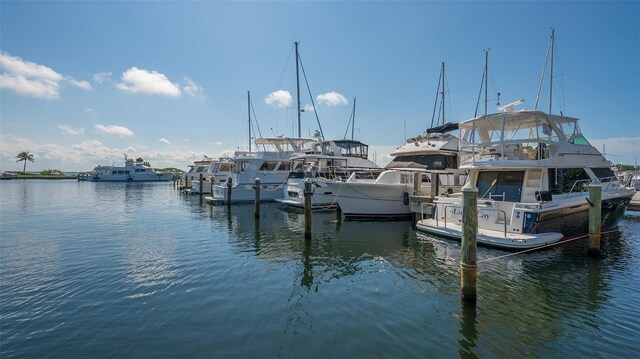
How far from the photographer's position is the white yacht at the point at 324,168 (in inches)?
900

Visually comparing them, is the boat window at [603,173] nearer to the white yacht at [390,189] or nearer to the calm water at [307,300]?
the calm water at [307,300]

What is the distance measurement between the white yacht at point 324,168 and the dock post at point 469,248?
45.7 ft

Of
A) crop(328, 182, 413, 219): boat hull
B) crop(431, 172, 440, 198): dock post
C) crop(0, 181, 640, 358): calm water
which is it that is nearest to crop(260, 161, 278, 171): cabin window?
crop(328, 182, 413, 219): boat hull

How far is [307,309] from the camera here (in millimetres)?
7035

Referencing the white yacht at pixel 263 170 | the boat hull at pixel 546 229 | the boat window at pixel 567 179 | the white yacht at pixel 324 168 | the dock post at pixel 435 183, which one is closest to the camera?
the boat hull at pixel 546 229

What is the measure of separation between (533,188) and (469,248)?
24.7 feet

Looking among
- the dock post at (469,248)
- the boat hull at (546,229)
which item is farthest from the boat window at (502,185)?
the dock post at (469,248)

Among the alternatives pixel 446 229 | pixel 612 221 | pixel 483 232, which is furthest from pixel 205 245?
pixel 612 221

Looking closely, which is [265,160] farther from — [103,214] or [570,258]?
[570,258]

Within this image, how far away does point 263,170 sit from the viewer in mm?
30625

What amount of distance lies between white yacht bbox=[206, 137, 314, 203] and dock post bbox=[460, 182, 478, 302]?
72.5 feet

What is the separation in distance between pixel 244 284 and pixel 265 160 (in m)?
23.0

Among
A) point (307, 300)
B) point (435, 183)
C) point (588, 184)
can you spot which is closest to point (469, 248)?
point (307, 300)

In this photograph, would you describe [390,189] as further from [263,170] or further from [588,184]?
[263,170]
